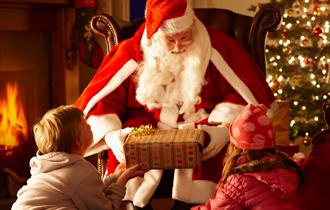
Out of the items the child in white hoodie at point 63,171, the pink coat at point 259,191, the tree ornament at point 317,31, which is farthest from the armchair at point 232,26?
the tree ornament at point 317,31

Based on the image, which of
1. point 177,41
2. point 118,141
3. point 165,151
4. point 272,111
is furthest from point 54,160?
point 272,111

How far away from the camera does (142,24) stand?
3.88 meters

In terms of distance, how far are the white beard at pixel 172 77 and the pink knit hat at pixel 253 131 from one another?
2.07 ft

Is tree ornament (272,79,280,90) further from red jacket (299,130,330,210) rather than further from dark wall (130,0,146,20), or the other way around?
red jacket (299,130,330,210)

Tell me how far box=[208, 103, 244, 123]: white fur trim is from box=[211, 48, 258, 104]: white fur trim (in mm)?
64

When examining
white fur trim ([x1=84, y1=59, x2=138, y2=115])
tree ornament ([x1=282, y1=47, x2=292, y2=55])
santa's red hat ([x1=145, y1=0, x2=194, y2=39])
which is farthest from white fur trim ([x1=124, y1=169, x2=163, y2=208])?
tree ornament ([x1=282, y1=47, x2=292, y2=55])

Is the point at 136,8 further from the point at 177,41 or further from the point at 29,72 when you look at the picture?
the point at 177,41

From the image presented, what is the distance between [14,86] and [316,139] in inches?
90.2

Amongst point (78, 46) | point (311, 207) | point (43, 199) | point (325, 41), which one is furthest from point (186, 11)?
point (325, 41)

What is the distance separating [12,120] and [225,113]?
1922 mm

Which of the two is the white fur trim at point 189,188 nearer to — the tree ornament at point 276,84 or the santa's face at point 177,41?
the santa's face at point 177,41

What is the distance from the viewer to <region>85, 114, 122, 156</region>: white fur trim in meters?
3.51

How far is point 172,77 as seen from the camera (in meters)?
3.69

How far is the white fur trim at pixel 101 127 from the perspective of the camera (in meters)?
3.51
